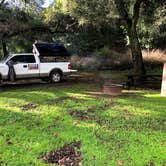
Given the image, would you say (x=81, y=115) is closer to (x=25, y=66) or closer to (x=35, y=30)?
(x=25, y=66)

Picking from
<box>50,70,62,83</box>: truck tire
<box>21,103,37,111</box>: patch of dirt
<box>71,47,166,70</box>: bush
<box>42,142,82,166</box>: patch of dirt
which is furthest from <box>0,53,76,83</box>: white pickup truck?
<box>42,142,82,166</box>: patch of dirt

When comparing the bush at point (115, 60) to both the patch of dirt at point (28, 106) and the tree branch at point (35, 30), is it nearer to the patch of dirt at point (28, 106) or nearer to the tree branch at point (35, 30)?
the tree branch at point (35, 30)

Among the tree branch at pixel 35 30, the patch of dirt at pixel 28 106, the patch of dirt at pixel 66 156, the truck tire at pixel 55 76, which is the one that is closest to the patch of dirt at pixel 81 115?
the patch of dirt at pixel 28 106

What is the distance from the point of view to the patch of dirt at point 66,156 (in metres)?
5.88

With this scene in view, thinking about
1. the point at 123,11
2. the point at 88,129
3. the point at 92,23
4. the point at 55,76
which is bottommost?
the point at 88,129

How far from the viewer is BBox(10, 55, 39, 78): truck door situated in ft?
50.8

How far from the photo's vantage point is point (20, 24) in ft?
76.5

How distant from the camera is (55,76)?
1664cm

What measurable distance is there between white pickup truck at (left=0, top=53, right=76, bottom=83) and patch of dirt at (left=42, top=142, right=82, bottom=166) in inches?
375

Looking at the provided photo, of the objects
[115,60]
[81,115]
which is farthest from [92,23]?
[81,115]

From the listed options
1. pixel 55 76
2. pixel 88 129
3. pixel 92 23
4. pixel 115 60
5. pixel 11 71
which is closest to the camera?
pixel 88 129

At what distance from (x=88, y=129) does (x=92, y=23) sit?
11.0 metres

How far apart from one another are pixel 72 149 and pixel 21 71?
9.82 meters

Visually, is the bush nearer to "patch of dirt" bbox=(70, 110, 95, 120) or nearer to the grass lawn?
the grass lawn
